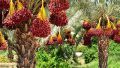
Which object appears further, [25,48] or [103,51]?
[103,51]

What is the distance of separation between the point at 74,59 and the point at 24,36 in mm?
27812

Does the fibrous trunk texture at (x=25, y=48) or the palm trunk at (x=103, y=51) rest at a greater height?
the fibrous trunk texture at (x=25, y=48)

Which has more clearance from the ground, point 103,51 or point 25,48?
point 25,48

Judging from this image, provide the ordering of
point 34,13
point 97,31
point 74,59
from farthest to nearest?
point 74,59 → point 97,31 → point 34,13

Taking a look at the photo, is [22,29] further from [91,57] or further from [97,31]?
[91,57]

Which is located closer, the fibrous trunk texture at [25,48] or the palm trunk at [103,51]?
the fibrous trunk texture at [25,48]

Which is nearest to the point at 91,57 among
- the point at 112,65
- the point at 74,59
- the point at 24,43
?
the point at 74,59

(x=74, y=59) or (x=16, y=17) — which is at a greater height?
(x=16, y=17)

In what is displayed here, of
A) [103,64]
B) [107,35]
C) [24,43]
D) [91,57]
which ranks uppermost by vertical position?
[24,43]

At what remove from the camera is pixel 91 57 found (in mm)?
37312

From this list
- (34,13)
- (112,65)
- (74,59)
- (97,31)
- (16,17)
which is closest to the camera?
(16,17)

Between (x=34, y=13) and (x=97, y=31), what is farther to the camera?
(x=97, y=31)

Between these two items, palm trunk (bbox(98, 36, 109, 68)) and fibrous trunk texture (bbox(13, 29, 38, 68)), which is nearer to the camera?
fibrous trunk texture (bbox(13, 29, 38, 68))

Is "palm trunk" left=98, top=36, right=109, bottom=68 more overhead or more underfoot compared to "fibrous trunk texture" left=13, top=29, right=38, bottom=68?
more underfoot
